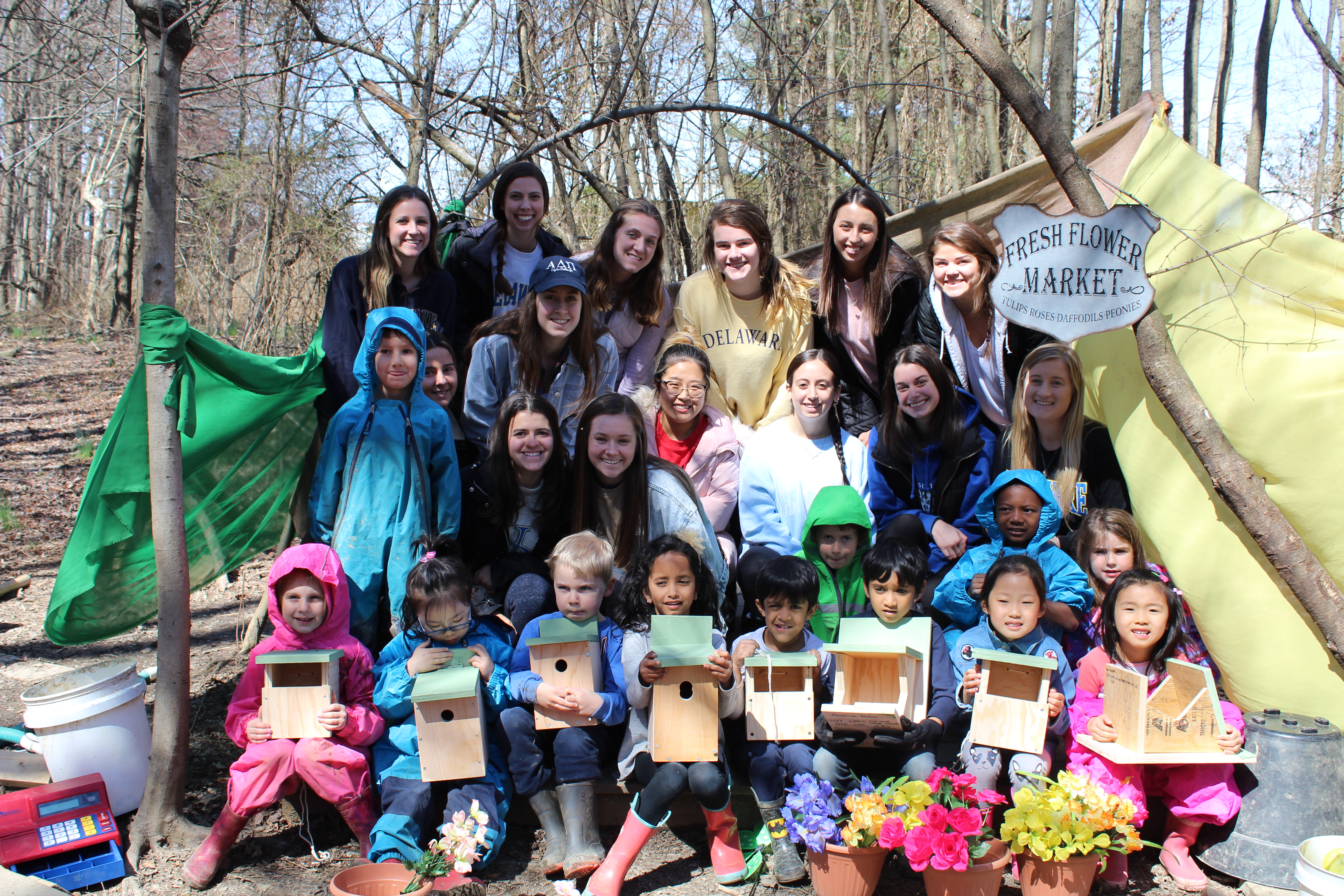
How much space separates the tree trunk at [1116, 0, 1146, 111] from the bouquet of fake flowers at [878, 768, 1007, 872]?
379 cm

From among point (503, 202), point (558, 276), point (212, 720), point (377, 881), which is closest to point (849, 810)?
point (377, 881)

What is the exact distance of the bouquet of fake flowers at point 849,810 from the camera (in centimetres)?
266

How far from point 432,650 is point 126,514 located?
1.34 metres

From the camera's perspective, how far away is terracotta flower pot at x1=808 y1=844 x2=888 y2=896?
272 cm

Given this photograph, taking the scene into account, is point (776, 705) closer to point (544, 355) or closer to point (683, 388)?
point (683, 388)

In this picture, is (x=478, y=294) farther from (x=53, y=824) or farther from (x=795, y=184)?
(x=795, y=184)

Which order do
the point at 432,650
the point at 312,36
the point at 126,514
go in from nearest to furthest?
the point at 432,650, the point at 126,514, the point at 312,36

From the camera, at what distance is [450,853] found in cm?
266

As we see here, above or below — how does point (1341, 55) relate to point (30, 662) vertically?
above

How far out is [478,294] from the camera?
4.57 m

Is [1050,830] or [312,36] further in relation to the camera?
[312,36]

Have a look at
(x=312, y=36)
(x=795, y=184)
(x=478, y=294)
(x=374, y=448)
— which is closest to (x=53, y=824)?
(x=374, y=448)

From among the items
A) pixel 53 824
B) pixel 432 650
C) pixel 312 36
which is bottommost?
pixel 53 824

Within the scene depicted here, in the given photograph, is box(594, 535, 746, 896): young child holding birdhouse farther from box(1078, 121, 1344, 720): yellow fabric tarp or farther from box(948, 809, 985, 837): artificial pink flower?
box(1078, 121, 1344, 720): yellow fabric tarp
